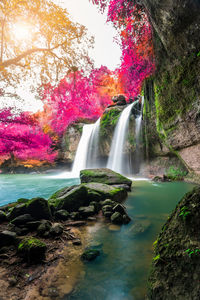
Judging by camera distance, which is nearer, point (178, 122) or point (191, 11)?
point (191, 11)

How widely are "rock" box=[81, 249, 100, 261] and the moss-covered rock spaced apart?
91 cm

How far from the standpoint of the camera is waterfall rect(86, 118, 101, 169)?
14312 millimetres

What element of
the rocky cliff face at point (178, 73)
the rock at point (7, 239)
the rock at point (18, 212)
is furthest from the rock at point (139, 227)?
the rocky cliff face at point (178, 73)

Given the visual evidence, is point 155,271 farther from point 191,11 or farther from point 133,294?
point 191,11

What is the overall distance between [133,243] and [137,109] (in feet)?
36.3

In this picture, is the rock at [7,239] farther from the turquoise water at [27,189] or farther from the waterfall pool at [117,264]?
the turquoise water at [27,189]

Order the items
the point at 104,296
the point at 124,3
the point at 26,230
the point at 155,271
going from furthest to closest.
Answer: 1. the point at 124,3
2. the point at 26,230
3. the point at 104,296
4. the point at 155,271

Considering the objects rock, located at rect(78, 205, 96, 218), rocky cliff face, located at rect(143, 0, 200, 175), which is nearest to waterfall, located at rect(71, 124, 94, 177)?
rocky cliff face, located at rect(143, 0, 200, 175)

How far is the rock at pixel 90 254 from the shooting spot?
6.59ft

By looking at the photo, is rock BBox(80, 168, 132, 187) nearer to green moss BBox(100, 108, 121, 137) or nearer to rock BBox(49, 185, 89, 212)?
rock BBox(49, 185, 89, 212)

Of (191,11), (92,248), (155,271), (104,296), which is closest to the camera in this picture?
(155,271)

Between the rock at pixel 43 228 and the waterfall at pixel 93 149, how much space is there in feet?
38.1

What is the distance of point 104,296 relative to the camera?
147cm

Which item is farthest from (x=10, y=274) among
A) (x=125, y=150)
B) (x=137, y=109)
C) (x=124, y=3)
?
(x=137, y=109)
